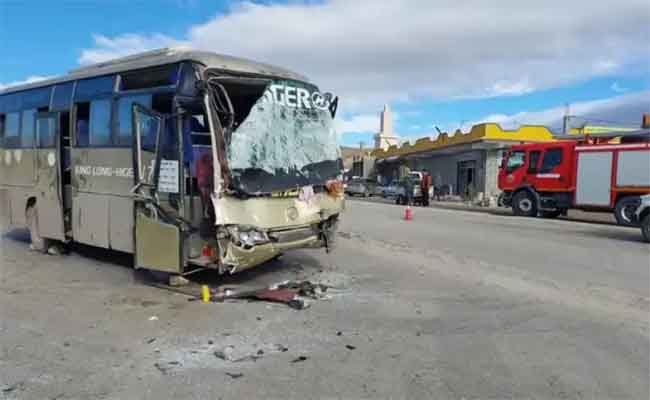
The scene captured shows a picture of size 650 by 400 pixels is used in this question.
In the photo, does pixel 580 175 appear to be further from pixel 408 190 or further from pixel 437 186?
pixel 437 186

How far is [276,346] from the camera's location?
196 inches

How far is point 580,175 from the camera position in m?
19.0

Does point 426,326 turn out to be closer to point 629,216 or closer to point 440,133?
point 629,216

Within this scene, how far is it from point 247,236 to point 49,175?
4850 mm

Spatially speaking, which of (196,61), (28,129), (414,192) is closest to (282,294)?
(196,61)

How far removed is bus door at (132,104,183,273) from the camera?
667 cm

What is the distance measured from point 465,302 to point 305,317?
215cm

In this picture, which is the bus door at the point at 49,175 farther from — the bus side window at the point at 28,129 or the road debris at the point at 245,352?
the road debris at the point at 245,352

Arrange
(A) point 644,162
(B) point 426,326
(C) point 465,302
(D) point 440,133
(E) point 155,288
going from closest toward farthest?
(B) point 426,326, (C) point 465,302, (E) point 155,288, (A) point 644,162, (D) point 440,133

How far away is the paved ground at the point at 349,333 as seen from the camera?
13.5 feet

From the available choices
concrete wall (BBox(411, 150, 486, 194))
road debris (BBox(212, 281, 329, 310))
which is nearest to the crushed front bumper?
road debris (BBox(212, 281, 329, 310))

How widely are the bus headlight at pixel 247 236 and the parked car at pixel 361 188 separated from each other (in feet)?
115

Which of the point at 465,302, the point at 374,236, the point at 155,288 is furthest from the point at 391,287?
the point at 374,236

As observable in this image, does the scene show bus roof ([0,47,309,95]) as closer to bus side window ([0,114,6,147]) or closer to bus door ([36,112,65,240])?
bus door ([36,112,65,240])
